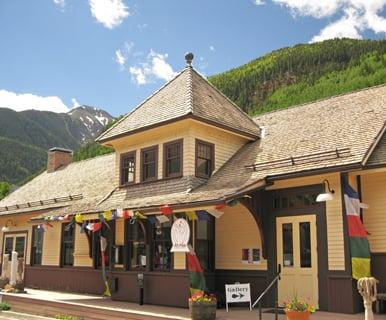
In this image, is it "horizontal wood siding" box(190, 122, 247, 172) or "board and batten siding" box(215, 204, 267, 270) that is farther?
"horizontal wood siding" box(190, 122, 247, 172)

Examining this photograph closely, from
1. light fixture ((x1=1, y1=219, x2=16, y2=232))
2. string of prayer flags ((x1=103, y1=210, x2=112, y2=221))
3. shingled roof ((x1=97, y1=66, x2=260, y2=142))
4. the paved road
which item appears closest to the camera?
string of prayer flags ((x1=103, y1=210, x2=112, y2=221))

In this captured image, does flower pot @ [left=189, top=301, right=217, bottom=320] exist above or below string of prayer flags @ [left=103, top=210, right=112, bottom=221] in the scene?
below

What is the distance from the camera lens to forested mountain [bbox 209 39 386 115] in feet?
304

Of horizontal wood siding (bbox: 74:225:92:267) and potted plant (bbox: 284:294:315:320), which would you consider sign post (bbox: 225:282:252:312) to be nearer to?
potted plant (bbox: 284:294:315:320)

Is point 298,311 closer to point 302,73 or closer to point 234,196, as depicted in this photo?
point 234,196

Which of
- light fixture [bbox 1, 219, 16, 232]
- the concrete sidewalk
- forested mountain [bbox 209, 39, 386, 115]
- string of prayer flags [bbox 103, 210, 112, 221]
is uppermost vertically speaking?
forested mountain [bbox 209, 39, 386, 115]

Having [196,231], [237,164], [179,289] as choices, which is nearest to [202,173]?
[237,164]

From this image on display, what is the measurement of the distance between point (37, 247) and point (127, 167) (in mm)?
7337

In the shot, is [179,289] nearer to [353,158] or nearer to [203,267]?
[203,267]

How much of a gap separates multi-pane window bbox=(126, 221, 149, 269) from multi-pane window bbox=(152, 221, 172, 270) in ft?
1.11

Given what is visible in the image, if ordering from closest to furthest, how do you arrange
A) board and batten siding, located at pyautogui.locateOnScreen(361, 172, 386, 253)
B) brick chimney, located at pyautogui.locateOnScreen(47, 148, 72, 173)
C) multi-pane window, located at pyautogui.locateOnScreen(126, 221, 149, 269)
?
1. board and batten siding, located at pyautogui.locateOnScreen(361, 172, 386, 253)
2. multi-pane window, located at pyautogui.locateOnScreen(126, 221, 149, 269)
3. brick chimney, located at pyautogui.locateOnScreen(47, 148, 72, 173)

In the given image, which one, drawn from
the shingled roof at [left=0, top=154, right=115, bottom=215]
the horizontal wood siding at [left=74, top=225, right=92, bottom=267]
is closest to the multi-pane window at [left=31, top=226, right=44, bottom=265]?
the shingled roof at [left=0, top=154, right=115, bottom=215]

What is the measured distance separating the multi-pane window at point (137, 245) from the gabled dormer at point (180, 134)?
1758 millimetres

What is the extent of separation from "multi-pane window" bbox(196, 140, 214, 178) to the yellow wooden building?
0.04 m
